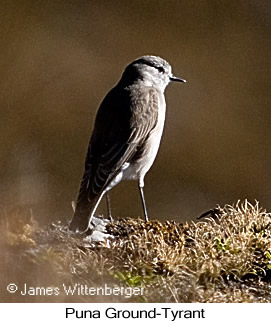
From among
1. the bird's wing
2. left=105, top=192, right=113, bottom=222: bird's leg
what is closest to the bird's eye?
the bird's wing

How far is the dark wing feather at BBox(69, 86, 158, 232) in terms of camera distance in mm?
3840

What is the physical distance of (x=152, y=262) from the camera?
3402 millimetres

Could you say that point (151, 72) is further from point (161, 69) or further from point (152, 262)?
point (152, 262)

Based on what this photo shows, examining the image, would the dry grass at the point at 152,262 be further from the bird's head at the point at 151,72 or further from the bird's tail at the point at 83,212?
the bird's head at the point at 151,72

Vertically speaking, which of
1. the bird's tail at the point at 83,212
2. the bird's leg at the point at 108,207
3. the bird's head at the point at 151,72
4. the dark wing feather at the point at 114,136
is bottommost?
the bird's tail at the point at 83,212

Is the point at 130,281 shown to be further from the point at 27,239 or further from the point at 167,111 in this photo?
the point at 167,111

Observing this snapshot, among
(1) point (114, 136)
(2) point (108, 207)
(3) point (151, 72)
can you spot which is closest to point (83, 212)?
(2) point (108, 207)

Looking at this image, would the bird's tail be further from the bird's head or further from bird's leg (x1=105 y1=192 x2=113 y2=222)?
the bird's head

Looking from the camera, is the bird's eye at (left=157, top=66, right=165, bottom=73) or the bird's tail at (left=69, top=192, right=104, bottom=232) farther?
the bird's eye at (left=157, top=66, right=165, bottom=73)

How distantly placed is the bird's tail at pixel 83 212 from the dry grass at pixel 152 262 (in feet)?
0.16

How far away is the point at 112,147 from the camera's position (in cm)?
399

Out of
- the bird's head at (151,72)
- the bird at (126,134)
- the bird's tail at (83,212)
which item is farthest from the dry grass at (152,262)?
the bird's head at (151,72)

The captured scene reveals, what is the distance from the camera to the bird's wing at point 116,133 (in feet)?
12.7

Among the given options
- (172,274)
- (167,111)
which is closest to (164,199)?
(167,111)
